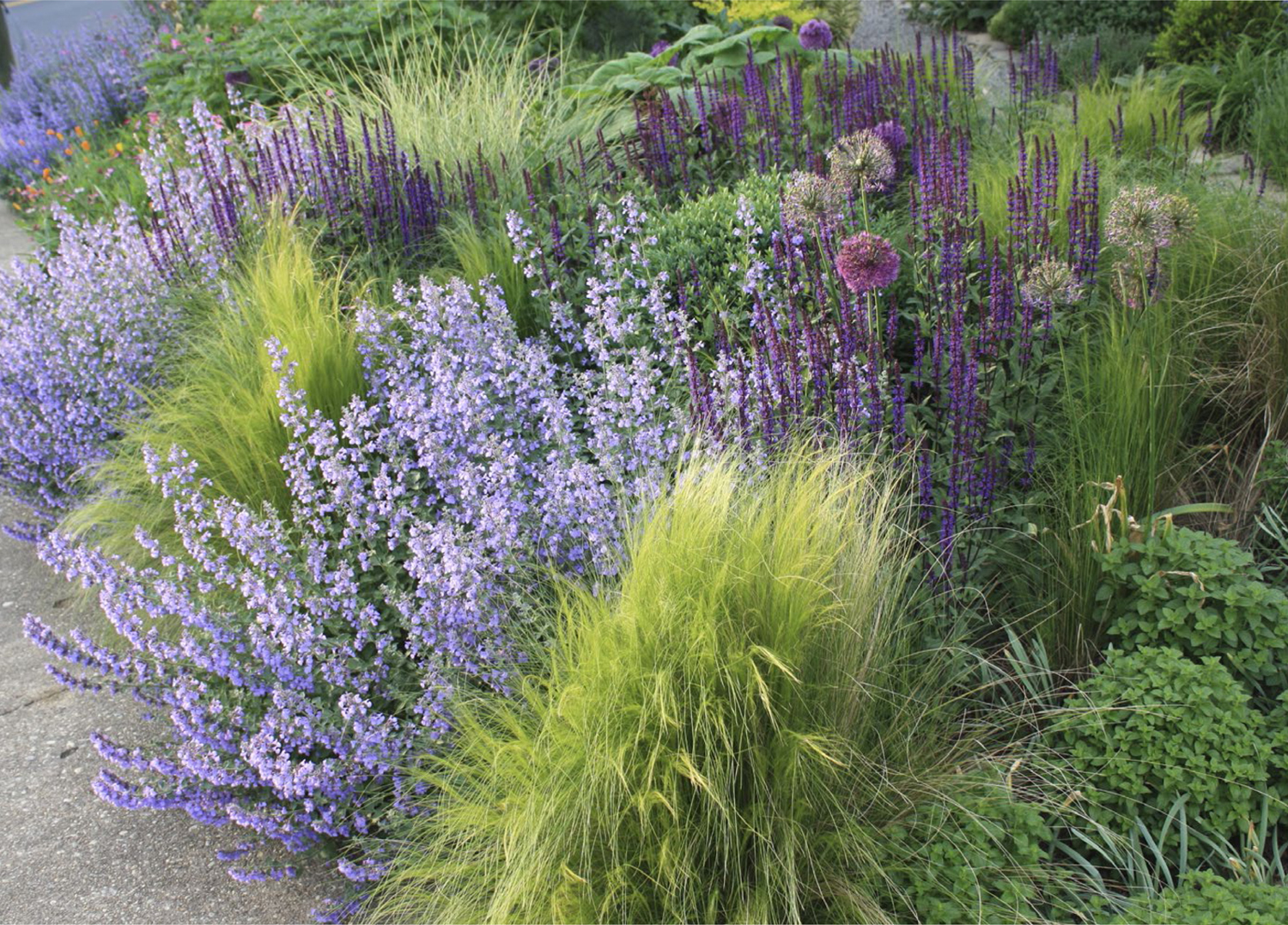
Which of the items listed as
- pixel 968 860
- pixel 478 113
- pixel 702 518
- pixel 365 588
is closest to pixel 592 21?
pixel 478 113

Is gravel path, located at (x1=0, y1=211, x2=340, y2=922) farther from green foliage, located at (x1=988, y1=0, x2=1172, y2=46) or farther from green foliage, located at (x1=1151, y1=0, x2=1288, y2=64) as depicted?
green foliage, located at (x1=988, y1=0, x2=1172, y2=46)

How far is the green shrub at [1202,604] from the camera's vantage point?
2594mm

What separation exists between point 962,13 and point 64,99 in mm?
8444

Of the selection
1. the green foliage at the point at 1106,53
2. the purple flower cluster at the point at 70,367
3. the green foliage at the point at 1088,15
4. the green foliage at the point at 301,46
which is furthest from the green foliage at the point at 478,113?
the green foliage at the point at 1088,15

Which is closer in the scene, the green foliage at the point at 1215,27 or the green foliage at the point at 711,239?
the green foliage at the point at 711,239

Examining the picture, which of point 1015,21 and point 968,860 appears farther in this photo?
point 1015,21

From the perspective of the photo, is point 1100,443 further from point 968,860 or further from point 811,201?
point 968,860

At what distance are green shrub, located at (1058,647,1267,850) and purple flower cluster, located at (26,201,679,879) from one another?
1282mm

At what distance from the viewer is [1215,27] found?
717cm

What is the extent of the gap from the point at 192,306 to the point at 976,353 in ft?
11.5

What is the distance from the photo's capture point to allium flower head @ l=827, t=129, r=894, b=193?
3602 millimetres

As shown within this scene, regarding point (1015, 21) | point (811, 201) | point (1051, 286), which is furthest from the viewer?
point (1015, 21)

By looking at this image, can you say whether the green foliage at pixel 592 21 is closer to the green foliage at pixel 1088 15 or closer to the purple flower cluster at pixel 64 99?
the green foliage at pixel 1088 15

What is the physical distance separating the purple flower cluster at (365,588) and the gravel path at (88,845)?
15 cm
